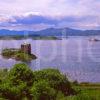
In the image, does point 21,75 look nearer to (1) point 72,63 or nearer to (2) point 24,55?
(1) point 72,63

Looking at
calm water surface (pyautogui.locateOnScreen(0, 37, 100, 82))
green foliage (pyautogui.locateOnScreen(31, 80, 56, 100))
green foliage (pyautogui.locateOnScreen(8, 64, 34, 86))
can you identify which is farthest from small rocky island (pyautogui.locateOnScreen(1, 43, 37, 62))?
green foliage (pyautogui.locateOnScreen(31, 80, 56, 100))

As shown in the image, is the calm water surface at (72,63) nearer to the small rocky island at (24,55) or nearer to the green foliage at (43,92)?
the small rocky island at (24,55)

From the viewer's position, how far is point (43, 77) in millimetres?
16500

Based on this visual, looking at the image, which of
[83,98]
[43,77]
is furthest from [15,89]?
[83,98]

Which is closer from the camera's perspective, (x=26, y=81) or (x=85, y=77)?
(x=26, y=81)

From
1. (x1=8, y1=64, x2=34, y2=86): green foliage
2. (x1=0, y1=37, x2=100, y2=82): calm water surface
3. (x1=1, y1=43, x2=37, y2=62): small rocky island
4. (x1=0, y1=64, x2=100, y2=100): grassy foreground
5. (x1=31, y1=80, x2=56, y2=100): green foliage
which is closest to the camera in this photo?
(x1=31, y1=80, x2=56, y2=100): green foliage

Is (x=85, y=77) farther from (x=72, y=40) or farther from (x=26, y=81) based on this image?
(x=72, y=40)

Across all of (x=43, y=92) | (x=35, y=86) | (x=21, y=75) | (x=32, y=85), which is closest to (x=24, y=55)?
(x=21, y=75)

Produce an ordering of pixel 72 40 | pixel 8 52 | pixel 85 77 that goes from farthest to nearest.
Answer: pixel 72 40
pixel 8 52
pixel 85 77

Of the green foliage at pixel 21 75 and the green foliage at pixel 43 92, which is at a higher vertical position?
the green foliage at pixel 21 75

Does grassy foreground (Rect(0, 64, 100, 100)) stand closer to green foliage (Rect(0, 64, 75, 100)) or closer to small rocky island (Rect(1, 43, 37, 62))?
green foliage (Rect(0, 64, 75, 100))

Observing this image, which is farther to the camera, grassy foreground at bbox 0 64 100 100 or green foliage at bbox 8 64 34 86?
green foliage at bbox 8 64 34 86

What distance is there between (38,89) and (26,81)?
62.5 inches

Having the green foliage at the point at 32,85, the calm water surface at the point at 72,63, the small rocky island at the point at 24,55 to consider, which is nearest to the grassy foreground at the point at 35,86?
the green foliage at the point at 32,85
